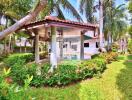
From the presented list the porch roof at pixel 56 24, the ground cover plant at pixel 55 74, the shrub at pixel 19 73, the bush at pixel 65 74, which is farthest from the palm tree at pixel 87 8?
the shrub at pixel 19 73

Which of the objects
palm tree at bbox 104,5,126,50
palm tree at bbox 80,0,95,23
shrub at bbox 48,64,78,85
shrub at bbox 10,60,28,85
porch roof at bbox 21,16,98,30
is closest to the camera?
shrub at bbox 48,64,78,85

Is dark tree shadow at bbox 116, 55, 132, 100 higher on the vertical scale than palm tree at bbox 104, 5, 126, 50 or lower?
lower

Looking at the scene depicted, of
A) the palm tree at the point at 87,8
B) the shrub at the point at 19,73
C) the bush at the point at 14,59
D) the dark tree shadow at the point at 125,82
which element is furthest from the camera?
the palm tree at the point at 87,8

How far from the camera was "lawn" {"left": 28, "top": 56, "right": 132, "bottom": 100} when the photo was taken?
41.5ft

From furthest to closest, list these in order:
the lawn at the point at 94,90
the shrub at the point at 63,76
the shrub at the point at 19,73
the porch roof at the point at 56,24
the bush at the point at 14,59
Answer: the bush at the point at 14,59 → the porch roof at the point at 56,24 → the shrub at the point at 19,73 → the shrub at the point at 63,76 → the lawn at the point at 94,90

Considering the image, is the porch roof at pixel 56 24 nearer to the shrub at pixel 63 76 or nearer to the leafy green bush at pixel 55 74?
the leafy green bush at pixel 55 74

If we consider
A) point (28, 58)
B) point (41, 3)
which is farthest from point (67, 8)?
point (41, 3)

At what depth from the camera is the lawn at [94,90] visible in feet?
41.5

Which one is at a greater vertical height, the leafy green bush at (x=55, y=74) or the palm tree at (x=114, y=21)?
the palm tree at (x=114, y=21)

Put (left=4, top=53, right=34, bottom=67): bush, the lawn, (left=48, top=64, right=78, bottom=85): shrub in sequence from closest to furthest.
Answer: the lawn < (left=48, top=64, right=78, bottom=85): shrub < (left=4, top=53, right=34, bottom=67): bush

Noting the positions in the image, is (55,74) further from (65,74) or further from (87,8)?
(87,8)

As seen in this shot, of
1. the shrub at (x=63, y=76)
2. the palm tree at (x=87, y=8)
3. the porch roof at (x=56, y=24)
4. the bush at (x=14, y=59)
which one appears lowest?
the shrub at (x=63, y=76)

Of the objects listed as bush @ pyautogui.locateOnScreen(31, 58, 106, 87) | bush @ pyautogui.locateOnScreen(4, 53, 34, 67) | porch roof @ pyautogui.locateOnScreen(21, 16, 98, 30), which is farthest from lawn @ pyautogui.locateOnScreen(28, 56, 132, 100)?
bush @ pyautogui.locateOnScreen(4, 53, 34, 67)

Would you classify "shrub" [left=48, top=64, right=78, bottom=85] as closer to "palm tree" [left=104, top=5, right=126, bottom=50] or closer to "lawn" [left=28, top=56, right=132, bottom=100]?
"lawn" [left=28, top=56, right=132, bottom=100]
